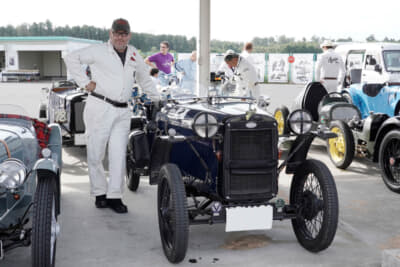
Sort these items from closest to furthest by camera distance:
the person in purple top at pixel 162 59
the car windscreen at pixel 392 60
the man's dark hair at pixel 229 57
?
the man's dark hair at pixel 229 57 < the car windscreen at pixel 392 60 < the person in purple top at pixel 162 59

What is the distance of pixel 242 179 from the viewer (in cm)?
340

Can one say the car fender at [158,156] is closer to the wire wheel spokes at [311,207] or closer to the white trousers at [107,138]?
the white trousers at [107,138]

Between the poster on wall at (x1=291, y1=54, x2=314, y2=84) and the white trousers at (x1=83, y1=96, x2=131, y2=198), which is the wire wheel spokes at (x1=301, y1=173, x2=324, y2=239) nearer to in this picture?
the white trousers at (x1=83, y1=96, x2=131, y2=198)

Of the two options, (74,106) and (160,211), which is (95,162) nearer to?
(160,211)

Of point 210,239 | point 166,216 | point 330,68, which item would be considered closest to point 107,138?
point 166,216

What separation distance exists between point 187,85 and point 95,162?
3.94 ft

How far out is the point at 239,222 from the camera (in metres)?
3.24

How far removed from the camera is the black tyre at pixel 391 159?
204 inches

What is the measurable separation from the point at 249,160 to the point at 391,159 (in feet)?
8.52

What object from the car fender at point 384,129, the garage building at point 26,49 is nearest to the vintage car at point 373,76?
the car fender at point 384,129

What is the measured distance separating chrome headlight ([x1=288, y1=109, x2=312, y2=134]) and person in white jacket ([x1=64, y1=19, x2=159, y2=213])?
153 cm

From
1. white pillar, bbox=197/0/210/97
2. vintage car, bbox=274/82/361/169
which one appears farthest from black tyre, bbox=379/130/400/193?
white pillar, bbox=197/0/210/97

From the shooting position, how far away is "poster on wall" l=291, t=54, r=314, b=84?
26188 mm

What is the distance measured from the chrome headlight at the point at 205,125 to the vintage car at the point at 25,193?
1011mm
